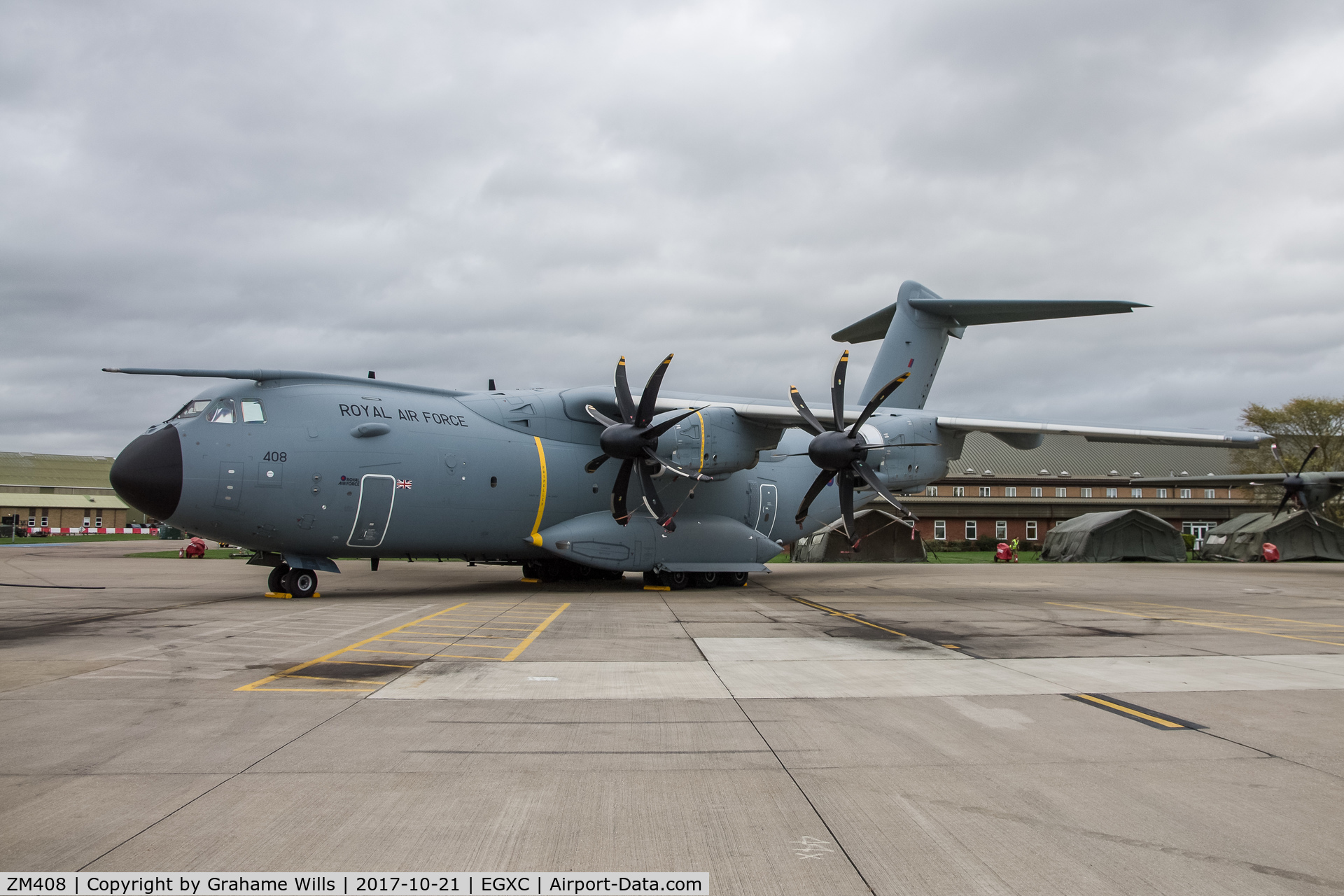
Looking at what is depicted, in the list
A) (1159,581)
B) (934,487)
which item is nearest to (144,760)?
(1159,581)

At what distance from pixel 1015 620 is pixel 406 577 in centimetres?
1875

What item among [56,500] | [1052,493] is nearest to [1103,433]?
[1052,493]

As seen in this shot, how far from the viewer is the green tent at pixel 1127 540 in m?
39.8

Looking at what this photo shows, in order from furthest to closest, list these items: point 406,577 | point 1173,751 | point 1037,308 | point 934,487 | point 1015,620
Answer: point 934,487, point 406,577, point 1037,308, point 1015,620, point 1173,751

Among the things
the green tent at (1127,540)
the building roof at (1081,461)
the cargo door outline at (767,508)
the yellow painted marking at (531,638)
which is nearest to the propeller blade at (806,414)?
the cargo door outline at (767,508)

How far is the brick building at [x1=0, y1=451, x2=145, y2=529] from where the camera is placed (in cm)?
9206

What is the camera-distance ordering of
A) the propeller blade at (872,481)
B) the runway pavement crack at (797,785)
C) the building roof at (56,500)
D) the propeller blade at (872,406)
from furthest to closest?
the building roof at (56,500), the propeller blade at (872,481), the propeller blade at (872,406), the runway pavement crack at (797,785)

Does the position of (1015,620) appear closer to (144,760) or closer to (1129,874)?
(1129,874)

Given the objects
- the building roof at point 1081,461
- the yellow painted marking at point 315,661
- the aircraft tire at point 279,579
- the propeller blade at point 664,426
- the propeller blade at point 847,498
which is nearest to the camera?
the yellow painted marking at point 315,661

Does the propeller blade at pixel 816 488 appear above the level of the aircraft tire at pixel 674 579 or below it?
above

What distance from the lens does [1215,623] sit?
14797mm

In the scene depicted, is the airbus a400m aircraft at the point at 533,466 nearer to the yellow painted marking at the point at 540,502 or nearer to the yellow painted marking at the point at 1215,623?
the yellow painted marking at the point at 540,502

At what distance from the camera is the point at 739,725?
22.9 ft

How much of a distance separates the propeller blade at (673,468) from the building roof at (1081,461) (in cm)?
5063
